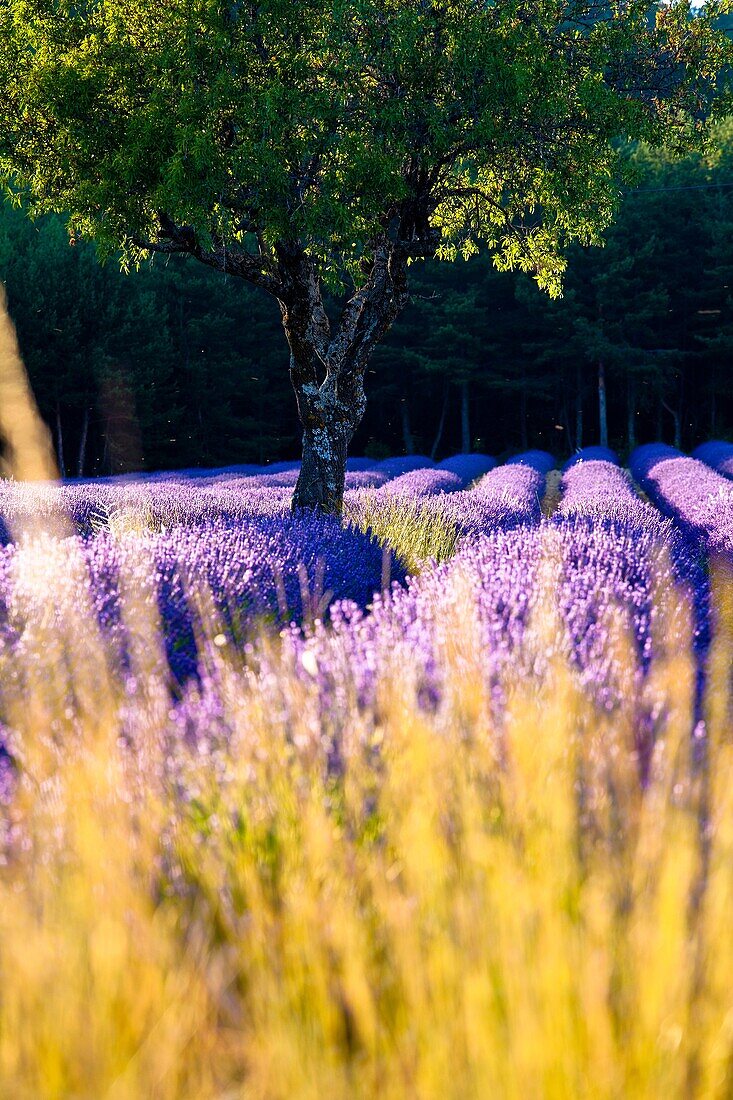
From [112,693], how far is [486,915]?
7.18 ft

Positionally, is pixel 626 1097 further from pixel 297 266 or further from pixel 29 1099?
pixel 297 266

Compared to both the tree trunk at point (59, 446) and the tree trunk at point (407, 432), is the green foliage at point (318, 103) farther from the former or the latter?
the tree trunk at point (407, 432)

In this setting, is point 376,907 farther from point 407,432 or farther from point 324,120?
point 407,432

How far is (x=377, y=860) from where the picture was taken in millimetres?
1629

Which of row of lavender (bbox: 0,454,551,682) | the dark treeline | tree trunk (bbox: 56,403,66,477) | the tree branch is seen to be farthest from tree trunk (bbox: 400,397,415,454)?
row of lavender (bbox: 0,454,551,682)

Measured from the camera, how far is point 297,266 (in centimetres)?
976

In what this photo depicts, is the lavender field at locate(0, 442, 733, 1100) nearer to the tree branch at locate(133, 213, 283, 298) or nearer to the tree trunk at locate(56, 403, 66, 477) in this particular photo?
the tree branch at locate(133, 213, 283, 298)

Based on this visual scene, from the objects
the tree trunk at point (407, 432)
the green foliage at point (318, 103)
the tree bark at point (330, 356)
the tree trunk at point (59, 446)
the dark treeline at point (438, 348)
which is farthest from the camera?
the tree trunk at point (407, 432)

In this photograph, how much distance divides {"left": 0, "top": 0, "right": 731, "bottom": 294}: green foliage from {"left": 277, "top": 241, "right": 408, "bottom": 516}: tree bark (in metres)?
0.45

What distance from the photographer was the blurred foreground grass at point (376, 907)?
3.65 ft

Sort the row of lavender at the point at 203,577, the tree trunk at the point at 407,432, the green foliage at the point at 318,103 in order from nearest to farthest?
the row of lavender at the point at 203,577, the green foliage at the point at 318,103, the tree trunk at the point at 407,432

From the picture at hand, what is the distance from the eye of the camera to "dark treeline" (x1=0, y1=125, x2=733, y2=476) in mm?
30562

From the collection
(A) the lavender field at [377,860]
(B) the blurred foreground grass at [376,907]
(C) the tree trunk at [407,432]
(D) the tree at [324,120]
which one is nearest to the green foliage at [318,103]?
(D) the tree at [324,120]

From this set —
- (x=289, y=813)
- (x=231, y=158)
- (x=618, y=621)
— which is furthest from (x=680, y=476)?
(x=289, y=813)
